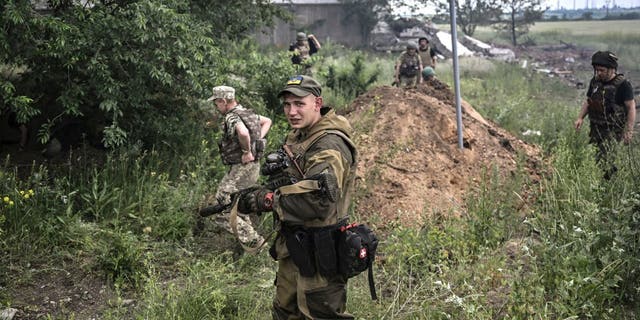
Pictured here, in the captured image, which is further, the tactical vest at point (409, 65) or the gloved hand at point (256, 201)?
the tactical vest at point (409, 65)

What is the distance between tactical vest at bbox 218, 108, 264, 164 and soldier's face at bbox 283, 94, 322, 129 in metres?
1.92

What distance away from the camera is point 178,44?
5.84 m

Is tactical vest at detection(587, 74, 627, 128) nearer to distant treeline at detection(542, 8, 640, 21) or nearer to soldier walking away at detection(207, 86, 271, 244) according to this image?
soldier walking away at detection(207, 86, 271, 244)

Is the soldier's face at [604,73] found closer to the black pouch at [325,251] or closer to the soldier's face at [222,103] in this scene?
the soldier's face at [222,103]

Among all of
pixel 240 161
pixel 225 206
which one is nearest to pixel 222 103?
pixel 240 161

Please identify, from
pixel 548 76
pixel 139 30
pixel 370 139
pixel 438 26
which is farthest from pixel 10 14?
pixel 438 26

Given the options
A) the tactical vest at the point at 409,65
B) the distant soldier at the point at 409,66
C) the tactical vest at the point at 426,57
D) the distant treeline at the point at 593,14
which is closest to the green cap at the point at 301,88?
the distant soldier at the point at 409,66

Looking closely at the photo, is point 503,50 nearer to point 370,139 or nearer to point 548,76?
point 548,76

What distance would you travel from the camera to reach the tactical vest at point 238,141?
5.32 metres

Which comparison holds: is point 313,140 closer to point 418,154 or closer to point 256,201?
point 256,201

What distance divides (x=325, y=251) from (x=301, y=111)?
0.76 meters

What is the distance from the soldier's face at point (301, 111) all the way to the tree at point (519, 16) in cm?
2773

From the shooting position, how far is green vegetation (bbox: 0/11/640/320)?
4.10m

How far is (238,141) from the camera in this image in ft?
17.6
